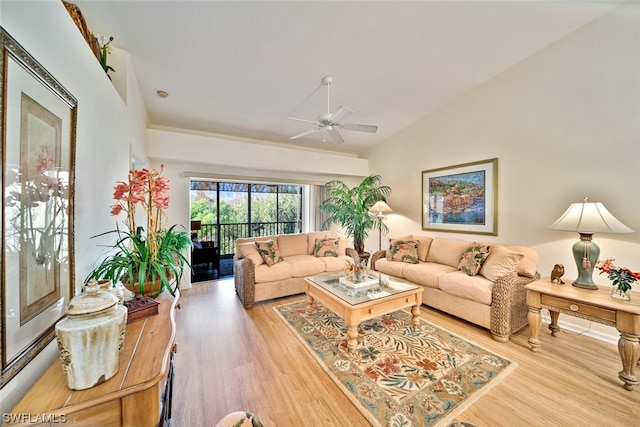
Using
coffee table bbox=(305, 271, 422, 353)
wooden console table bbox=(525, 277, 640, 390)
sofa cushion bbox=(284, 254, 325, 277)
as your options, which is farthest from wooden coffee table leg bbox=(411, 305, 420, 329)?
sofa cushion bbox=(284, 254, 325, 277)

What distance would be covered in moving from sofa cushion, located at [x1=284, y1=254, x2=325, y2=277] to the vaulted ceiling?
7.92ft

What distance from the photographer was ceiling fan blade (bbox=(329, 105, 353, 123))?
2.52 m

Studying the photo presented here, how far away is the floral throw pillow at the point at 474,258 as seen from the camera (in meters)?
2.98

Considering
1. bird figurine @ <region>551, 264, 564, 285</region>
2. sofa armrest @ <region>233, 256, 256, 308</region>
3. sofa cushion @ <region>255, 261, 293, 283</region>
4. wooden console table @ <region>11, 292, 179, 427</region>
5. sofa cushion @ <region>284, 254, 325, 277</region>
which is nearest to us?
wooden console table @ <region>11, 292, 179, 427</region>

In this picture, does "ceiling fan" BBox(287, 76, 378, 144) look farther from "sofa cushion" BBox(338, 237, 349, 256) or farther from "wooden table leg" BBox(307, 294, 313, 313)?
"wooden table leg" BBox(307, 294, 313, 313)

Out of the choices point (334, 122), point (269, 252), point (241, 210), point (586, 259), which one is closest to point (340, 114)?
point (334, 122)

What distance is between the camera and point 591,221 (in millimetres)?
2221

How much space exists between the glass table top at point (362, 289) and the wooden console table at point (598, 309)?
1.09 m

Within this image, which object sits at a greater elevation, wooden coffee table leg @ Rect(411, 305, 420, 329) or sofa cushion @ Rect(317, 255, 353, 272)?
sofa cushion @ Rect(317, 255, 353, 272)

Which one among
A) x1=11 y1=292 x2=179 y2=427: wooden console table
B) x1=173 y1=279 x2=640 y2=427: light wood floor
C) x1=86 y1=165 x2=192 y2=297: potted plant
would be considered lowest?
x1=173 y1=279 x2=640 y2=427: light wood floor

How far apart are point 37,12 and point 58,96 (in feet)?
1.02

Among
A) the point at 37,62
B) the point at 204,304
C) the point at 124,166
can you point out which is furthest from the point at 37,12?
the point at 204,304

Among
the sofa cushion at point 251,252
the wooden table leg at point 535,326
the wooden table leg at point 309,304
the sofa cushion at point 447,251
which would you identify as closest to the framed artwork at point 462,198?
the sofa cushion at point 447,251

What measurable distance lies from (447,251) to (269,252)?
272 centimetres
